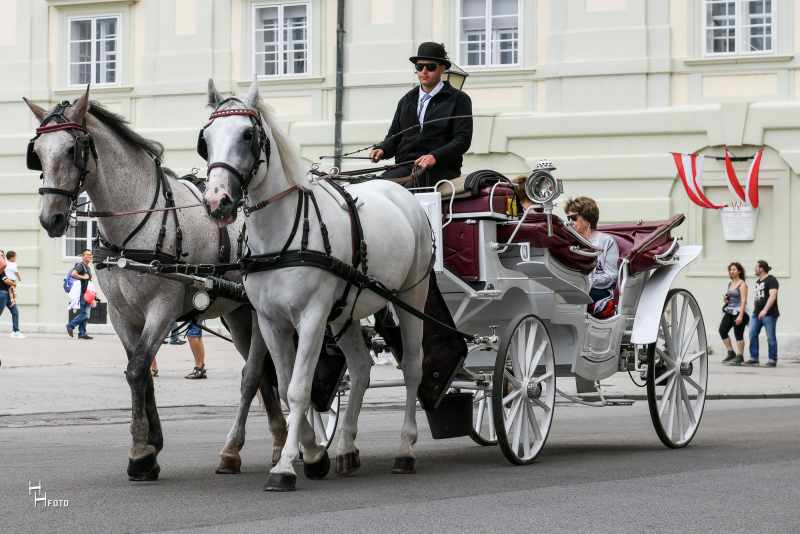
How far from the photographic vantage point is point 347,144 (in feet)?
88.9

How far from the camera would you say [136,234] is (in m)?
8.65

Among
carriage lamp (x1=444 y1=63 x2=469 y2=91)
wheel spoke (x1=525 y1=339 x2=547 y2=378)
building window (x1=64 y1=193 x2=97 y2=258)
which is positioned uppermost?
carriage lamp (x1=444 y1=63 x2=469 y2=91)

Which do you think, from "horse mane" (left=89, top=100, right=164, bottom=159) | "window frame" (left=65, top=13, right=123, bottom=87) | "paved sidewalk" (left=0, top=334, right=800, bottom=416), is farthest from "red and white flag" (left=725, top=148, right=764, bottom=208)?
"horse mane" (left=89, top=100, right=164, bottom=159)

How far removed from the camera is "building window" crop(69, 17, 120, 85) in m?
29.1

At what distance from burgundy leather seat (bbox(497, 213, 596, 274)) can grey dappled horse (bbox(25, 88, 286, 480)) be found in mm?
1921

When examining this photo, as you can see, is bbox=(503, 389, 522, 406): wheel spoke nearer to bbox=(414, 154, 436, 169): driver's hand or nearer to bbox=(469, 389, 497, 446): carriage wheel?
bbox=(469, 389, 497, 446): carriage wheel

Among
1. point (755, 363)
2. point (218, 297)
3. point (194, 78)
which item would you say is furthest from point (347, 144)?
point (218, 297)

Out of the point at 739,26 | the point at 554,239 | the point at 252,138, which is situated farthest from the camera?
the point at 739,26

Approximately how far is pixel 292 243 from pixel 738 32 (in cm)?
1808

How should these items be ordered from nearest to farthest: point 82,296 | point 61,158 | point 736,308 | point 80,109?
point 61,158, point 80,109, point 736,308, point 82,296

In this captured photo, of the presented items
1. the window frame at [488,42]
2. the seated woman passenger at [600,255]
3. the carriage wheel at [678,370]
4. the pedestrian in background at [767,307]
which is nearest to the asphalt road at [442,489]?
the carriage wheel at [678,370]

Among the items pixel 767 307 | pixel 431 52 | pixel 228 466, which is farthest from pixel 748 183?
pixel 228 466

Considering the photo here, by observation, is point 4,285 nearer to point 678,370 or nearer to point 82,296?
point 82,296

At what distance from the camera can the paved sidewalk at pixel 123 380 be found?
15.8 m
